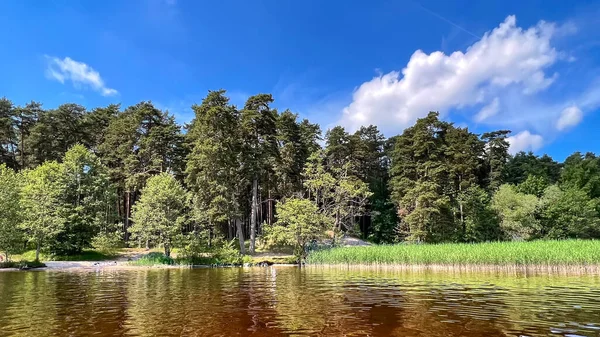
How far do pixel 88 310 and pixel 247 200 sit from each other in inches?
1620

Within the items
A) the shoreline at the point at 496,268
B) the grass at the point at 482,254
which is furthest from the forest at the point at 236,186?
the shoreline at the point at 496,268

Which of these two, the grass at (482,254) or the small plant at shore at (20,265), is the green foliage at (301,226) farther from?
the small plant at shore at (20,265)

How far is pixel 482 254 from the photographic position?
2330 cm

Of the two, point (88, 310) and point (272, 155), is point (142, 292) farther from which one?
point (272, 155)

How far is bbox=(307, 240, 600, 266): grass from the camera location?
67.7 ft

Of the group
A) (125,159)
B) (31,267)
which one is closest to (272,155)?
(125,159)

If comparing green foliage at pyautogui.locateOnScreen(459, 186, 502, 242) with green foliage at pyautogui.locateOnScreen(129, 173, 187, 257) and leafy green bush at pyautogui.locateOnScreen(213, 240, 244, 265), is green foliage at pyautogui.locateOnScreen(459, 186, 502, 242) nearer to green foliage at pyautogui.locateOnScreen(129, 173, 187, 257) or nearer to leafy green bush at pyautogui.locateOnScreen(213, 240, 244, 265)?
leafy green bush at pyautogui.locateOnScreen(213, 240, 244, 265)

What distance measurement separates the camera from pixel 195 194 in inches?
1716

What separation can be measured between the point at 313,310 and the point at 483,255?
15.9 m

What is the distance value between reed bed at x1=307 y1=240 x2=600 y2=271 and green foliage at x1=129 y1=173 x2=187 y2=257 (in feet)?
49.2

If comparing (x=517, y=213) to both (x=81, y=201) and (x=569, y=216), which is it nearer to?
(x=569, y=216)

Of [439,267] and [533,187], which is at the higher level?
[533,187]

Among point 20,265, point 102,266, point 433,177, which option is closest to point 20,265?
point 20,265

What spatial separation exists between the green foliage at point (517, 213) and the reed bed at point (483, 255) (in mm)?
20755
